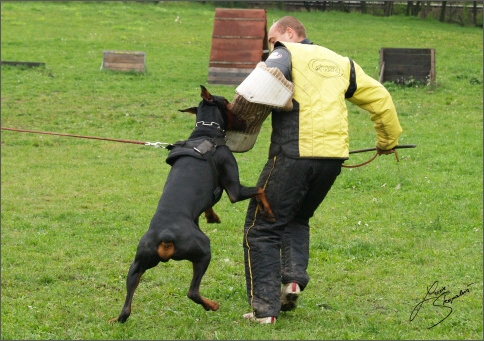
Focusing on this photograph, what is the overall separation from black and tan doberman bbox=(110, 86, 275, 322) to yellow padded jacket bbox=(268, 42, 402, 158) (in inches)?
17.4

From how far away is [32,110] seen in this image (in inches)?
604

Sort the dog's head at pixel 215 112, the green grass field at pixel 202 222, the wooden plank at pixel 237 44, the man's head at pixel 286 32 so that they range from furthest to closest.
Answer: the wooden plank at pixel 237 44, the man's head at pixel 286 32, the dog's head at pixel 215 112, the green grass field at pixel 202 222

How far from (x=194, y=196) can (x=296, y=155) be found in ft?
2.45

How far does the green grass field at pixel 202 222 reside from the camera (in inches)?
213

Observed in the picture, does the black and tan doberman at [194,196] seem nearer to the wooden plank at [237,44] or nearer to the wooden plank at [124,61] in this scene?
the wooden plank at [237,44]

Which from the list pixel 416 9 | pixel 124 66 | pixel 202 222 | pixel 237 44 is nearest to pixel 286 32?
pixel 202 222

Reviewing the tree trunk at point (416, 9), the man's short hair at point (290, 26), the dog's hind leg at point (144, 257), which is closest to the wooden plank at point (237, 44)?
the man's short hair at point (290, 26)

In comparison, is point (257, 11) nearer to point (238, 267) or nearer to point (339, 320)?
point (238, 267)

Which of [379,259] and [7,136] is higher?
[379,259]

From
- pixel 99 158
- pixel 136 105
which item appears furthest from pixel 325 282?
pixel 136 105

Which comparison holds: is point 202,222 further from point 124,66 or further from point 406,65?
point 124,66

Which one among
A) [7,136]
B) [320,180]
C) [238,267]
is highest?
[320,180]

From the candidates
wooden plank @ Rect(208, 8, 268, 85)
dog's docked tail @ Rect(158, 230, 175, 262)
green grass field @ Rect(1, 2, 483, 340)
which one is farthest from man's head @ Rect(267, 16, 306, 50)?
wooden plank @ Rect(208, 8, 268, 85)

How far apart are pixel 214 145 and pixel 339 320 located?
4.77 feet
